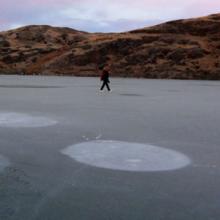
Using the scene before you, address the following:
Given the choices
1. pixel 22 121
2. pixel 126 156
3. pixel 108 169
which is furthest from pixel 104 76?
pixel 108 169

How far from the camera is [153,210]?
5.05 m

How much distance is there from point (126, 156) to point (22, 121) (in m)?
5.30

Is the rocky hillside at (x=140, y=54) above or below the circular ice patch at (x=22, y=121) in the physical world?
above

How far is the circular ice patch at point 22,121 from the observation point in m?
11.8

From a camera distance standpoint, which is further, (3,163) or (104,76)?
(104,76)

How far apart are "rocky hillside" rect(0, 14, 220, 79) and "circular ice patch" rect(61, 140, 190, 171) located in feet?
190

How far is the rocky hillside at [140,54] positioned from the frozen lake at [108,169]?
182 ft

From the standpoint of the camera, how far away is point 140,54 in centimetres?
7706

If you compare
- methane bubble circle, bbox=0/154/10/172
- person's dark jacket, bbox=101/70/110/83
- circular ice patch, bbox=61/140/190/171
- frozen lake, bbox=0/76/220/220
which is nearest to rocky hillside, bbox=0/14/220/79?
person's dark jacket, bbox=101/70/110/83

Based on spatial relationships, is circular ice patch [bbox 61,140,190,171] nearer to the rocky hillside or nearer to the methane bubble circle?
the methane bubble circle

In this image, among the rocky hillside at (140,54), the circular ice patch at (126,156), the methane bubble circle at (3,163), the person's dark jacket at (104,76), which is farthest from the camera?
the rocky hillside at (140,54)

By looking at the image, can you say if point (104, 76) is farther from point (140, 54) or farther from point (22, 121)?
point (140, 54)

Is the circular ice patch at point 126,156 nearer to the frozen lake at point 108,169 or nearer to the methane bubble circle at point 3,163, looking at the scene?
the frozen lake at point 108,169

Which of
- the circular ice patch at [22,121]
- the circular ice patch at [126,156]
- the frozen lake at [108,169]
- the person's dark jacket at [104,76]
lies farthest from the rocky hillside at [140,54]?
the circular ice patch at [126,156]
